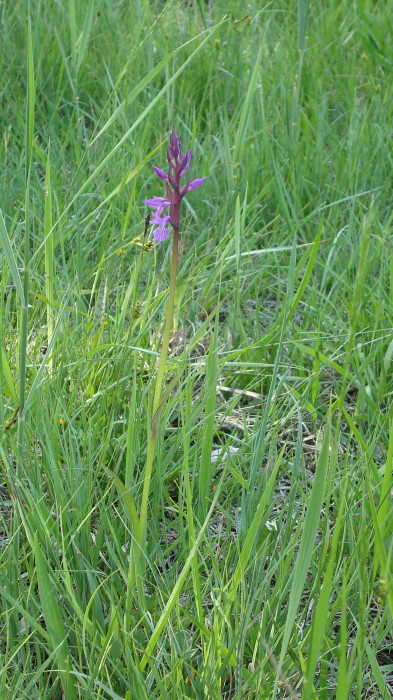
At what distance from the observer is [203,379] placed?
1.88 metres

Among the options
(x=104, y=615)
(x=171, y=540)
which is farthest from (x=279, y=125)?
(x=104, y=615)

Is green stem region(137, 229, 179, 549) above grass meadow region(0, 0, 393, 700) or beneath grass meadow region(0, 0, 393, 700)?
above

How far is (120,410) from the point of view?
161 cm

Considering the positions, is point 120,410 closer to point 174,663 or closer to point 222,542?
point 222,542

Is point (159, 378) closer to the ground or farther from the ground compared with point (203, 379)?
farther from the ground

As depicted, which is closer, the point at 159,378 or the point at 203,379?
the point at 159,378

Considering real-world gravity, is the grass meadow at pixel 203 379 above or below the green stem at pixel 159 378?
below

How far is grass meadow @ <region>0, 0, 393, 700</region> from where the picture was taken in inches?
42.0

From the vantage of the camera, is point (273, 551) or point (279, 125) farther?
point (279, 125)

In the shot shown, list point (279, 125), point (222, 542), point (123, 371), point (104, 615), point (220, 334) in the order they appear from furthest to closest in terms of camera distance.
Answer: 1. point (279, 125)
2. point (220, 334)
3. point (123, 371)
4. point (222, 542)
5. point (104, 615)

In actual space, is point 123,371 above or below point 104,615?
above

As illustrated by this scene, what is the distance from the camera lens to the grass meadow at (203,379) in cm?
107

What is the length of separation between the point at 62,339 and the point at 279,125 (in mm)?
1273

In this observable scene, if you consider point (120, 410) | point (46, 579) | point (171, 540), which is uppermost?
point (46, 579)
